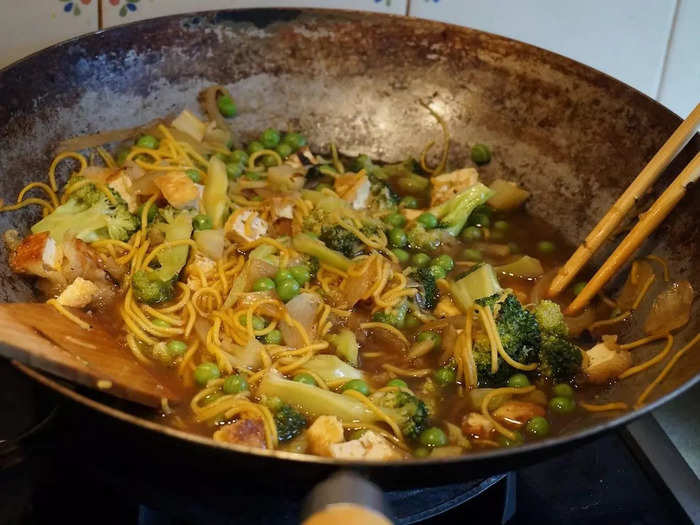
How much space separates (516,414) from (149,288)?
146 cm

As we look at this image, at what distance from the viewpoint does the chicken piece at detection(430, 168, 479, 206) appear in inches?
137

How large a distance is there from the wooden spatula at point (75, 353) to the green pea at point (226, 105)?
1359 mm

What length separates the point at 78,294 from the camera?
8.87 feet

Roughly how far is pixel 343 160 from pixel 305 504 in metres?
2.41

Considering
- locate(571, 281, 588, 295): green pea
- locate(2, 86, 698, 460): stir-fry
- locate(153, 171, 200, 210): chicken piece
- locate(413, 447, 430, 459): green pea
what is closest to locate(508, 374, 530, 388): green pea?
A: locate(2, 86, 698, 460): stir-fry

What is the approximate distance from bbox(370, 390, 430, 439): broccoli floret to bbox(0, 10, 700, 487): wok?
71cm

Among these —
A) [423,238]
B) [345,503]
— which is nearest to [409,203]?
[423,238]

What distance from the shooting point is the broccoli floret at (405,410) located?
2455 millimetres

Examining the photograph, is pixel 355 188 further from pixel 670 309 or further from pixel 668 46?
pixel 668 46

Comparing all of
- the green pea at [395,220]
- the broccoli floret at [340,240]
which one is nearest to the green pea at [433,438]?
the broccoli floret at [340,240]

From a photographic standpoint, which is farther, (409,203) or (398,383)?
(409,203)

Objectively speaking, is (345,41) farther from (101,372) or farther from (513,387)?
(101,372)

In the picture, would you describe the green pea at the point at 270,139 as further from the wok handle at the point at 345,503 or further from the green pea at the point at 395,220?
the wok handle at the point at 345,503

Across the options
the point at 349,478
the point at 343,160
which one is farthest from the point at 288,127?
the point at 349,478
